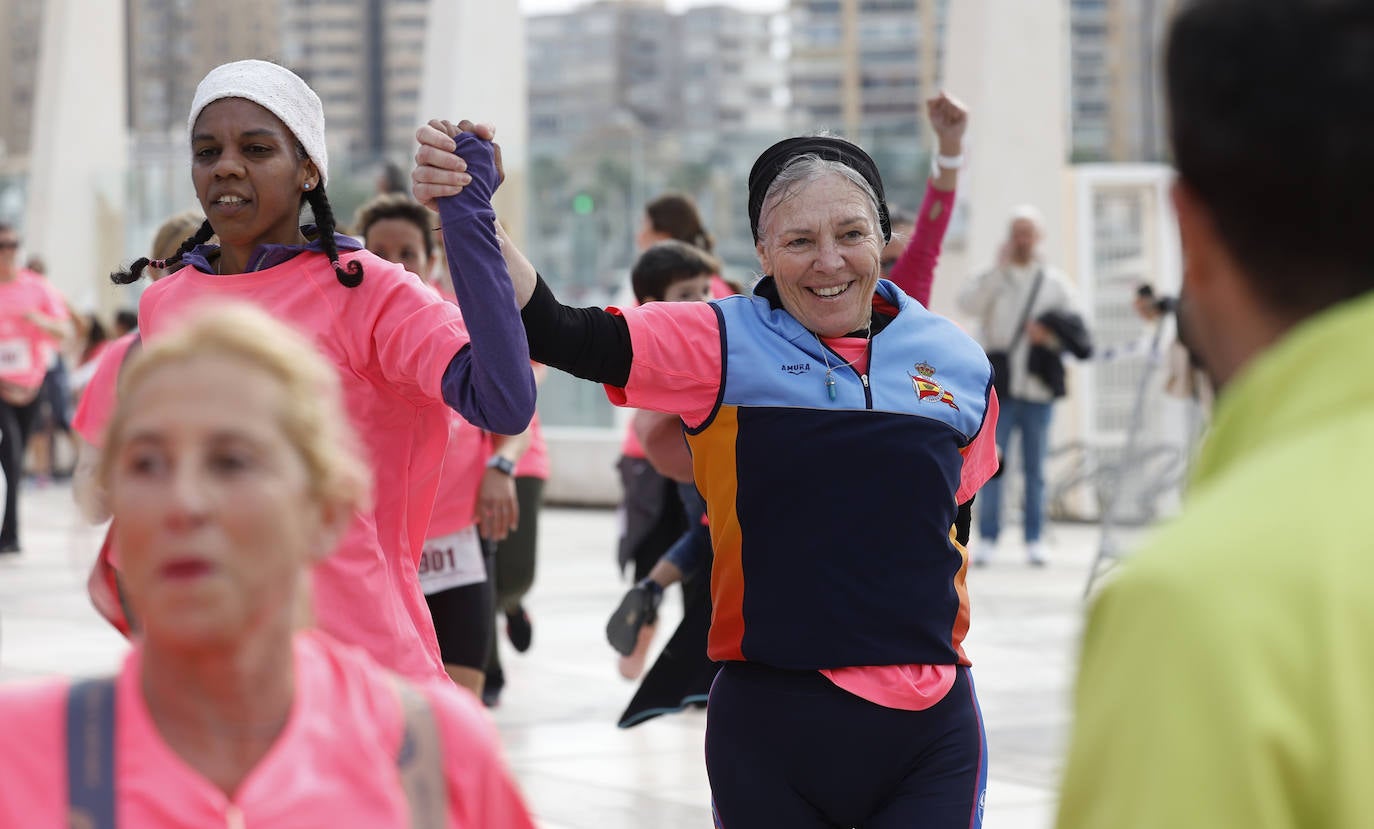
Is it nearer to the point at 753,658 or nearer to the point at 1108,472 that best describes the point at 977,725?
the point at 753,658

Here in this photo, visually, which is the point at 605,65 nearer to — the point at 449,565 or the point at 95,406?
the point at 449,565

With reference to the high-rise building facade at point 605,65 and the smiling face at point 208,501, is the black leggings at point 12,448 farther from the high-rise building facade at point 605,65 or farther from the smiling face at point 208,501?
the high-rise building facade at point 605,65

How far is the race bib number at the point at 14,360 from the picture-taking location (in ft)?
43.5

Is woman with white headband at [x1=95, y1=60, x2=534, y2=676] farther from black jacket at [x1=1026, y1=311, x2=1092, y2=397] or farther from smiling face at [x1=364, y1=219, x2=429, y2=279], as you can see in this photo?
black jacket at [x1=1026, y1=311, x2=1092, y2=397]

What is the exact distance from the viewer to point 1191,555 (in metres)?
1.29

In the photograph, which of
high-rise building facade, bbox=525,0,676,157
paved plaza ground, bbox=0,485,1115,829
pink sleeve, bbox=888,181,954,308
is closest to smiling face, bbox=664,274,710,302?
paved plaza ground, bbox=0,485,1115,829

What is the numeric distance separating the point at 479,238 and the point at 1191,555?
1.97 m

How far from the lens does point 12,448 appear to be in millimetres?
12914

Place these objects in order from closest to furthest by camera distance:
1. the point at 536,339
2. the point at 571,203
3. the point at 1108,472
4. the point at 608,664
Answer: the point at 536,339 < the point at 608,664 < the point at 1108,472 < the point at 571,203

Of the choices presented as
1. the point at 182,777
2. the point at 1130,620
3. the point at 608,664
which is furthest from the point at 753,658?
the point at 608,664

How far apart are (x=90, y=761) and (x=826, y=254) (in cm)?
213

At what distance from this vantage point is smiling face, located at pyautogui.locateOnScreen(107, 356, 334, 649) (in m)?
1.80

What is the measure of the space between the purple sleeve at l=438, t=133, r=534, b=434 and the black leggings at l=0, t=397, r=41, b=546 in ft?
32.4

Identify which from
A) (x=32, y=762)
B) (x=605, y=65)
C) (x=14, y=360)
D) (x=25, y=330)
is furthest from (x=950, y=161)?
(x=605, y=65)
